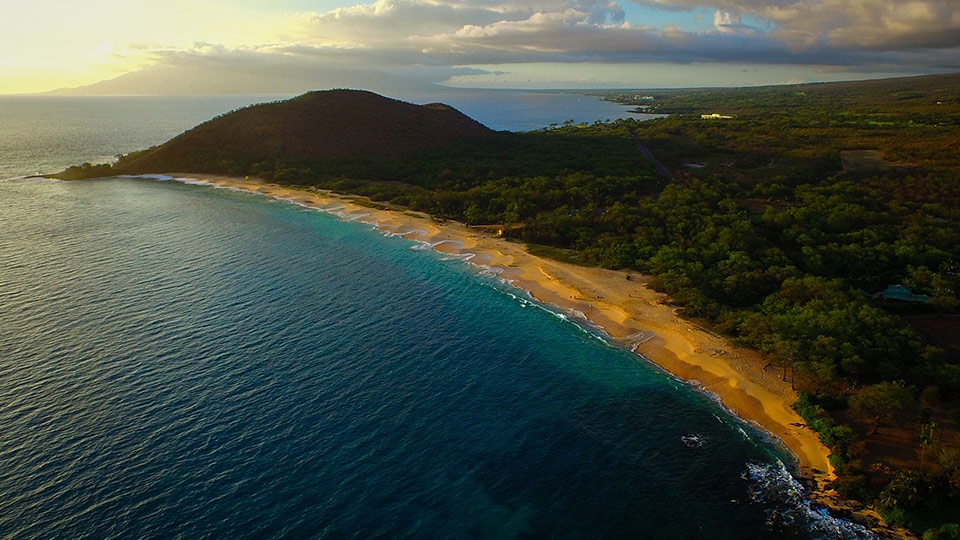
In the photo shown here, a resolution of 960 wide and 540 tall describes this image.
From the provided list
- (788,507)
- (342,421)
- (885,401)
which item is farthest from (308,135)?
(788,507)

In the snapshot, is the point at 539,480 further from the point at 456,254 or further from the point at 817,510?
the point at 456,254

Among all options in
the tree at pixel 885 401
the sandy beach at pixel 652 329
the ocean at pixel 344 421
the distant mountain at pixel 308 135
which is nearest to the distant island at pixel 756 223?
the tree at pixel 885 401

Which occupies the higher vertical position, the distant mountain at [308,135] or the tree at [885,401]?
the distant mountain at [308,135]

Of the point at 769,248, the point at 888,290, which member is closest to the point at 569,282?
the point at 769,248

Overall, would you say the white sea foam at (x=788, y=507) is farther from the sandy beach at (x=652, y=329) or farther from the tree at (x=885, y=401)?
the tree at (x=885, y=401)

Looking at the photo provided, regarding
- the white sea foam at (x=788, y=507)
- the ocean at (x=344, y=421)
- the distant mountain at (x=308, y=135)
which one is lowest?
the white sea foam at (x=788, y=507)

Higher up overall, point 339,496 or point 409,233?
point 409,233
